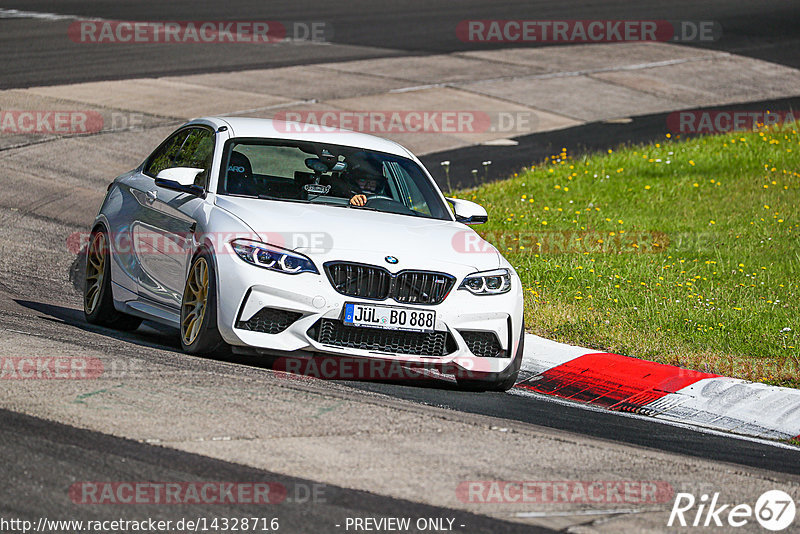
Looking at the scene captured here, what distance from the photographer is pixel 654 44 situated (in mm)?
31625

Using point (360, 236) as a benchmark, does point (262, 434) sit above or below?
below

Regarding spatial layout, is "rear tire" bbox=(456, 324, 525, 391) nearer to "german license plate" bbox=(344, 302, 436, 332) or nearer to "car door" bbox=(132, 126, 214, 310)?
"german license plate" bbox=(344, 302, 436, 332)

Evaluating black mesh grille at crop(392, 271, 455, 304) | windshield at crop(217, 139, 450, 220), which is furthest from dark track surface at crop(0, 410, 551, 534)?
windshield at crop(217, 139, 450, 220)

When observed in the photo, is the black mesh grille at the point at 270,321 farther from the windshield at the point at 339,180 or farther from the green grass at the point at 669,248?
the green grass at the point at 669,248

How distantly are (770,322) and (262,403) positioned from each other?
5460 millimetres

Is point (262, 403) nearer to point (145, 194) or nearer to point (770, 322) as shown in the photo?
point (145, 194)

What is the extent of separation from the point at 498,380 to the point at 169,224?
249 cm

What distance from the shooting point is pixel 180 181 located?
8.45m

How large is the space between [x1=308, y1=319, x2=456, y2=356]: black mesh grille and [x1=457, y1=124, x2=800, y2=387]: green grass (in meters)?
2.42

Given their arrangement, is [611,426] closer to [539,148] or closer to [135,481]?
[135,481]

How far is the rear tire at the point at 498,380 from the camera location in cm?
816

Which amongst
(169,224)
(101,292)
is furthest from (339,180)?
(101,292)

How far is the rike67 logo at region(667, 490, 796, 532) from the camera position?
17.5 ft

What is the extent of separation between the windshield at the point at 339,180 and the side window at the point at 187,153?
0.64ft
